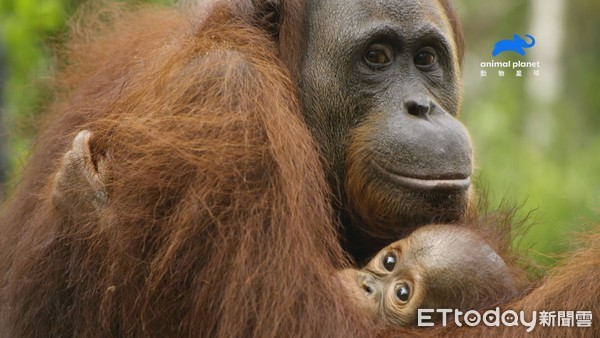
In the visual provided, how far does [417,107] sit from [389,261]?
1.91ft

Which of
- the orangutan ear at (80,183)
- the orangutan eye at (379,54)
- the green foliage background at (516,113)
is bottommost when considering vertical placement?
the green foliage background at (516,113)

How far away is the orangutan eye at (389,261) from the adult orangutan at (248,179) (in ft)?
0.48

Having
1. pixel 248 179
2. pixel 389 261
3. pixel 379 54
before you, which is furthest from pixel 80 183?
pixel 379 54

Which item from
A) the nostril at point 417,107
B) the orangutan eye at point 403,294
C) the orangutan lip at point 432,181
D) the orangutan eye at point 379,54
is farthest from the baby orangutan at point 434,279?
the orangutan eye at point 379,54

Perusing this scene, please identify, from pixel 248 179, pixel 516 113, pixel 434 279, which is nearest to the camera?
pixel 248 179

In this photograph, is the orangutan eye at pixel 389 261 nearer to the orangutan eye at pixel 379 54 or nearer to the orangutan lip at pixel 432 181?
the orangutan lip at pixel 432 181

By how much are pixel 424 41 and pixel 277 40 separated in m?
0.58

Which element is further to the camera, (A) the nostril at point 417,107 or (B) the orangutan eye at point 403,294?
(A) the nostril at point 417,107

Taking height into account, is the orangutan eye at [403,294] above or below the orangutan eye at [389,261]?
below

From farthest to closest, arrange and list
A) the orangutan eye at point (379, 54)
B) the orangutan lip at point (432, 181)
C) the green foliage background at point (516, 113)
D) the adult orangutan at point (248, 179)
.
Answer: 1. the green foliage background at point (516, 113)
2. the orangutan eye at point (379, 54)
3. the orangutan lip at point (432, 181)
4. the adult orangutan at point (248, 179)

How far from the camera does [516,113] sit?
1048 centimetres

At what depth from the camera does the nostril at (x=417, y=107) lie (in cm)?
358

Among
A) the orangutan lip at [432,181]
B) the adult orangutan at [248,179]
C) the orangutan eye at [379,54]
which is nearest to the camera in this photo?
the adult orangutan at [248,179]

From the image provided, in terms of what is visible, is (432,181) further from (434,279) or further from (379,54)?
(379,54)
